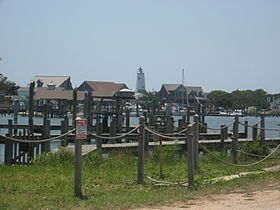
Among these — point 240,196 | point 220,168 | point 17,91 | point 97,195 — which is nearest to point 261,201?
point 240,196

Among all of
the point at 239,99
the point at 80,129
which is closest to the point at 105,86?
the point at 239,99

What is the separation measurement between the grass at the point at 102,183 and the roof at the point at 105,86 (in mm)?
126347

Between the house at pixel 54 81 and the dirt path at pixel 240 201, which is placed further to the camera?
the house at pixel 54 81

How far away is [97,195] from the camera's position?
10.4 m

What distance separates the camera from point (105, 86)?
476ft

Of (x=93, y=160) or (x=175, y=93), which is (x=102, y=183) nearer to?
(x=93, y=160)

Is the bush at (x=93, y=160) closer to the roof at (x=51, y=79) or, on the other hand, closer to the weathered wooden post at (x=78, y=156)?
the weathered wooden post at (x=78, y=156)

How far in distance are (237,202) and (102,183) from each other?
150 inches

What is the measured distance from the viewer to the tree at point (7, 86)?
135m

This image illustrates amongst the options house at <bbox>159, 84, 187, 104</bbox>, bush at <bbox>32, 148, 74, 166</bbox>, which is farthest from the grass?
house at <bbox>159, 84, 187, 104</bbox>

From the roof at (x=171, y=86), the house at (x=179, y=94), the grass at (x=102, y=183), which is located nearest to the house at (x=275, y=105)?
the house at (x=179, y=94)

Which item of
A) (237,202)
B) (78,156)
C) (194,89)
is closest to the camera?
(237,202)

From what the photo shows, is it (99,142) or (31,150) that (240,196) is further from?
(31,150)

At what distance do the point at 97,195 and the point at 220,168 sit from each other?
632 cm
